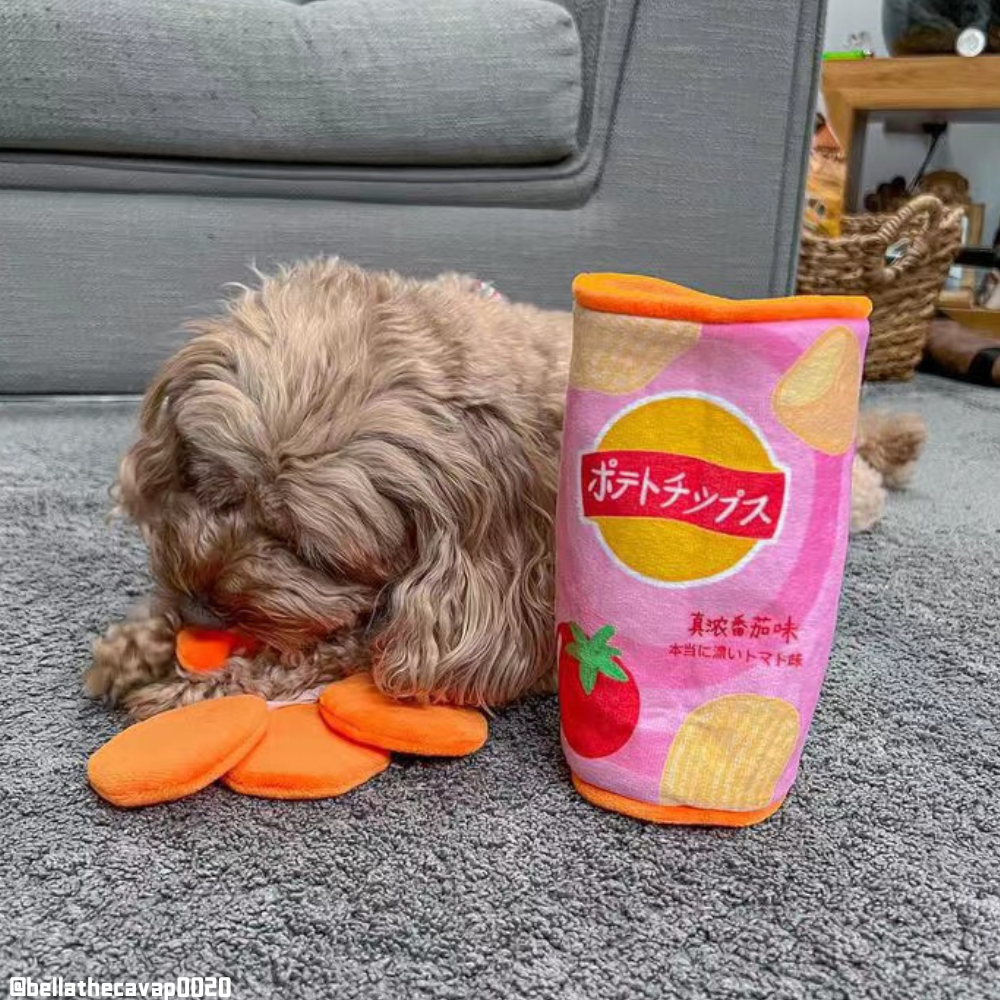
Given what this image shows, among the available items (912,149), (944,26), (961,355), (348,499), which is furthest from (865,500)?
(912,149)

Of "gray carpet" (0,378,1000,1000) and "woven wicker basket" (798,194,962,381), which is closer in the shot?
"gray carpet" (0,378,1000,1000)

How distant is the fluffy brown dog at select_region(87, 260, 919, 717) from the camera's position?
0.90 meters

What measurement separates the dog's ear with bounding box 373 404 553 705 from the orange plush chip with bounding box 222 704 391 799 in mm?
70

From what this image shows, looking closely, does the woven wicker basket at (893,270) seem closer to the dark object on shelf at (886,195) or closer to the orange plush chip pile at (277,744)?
the dark object on shelf at (886,195)

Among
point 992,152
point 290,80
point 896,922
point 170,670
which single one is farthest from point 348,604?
point 992,152

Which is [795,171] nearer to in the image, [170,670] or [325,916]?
[170,670]

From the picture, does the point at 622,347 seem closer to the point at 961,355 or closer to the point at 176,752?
the point at 176,752

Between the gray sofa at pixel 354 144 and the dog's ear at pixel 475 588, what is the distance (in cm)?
117

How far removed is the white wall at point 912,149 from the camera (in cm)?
379

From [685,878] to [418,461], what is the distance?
0.42 m

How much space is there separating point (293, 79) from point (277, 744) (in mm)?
1497

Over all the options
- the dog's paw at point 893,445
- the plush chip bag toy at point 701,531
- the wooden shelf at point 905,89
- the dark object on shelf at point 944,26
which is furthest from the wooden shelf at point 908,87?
the plush chip bag toy at point 701,531

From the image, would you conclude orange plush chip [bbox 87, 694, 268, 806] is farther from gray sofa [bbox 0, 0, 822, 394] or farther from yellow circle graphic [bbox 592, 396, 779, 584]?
gray sofa [bbox 0, 0, 822, 394]

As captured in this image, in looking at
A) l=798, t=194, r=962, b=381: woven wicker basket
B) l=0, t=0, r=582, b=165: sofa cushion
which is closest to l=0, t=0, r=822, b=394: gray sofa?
l=0, t=0, r=582, b=165: sofa cushion
